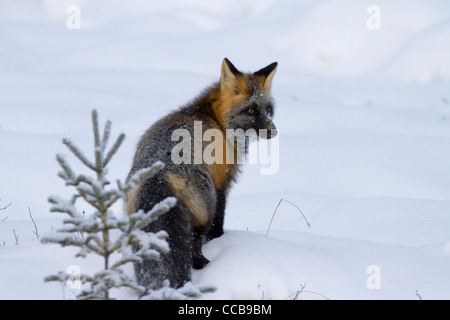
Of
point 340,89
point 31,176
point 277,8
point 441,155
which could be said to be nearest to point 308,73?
point 340,89

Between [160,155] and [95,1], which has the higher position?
[95,1]

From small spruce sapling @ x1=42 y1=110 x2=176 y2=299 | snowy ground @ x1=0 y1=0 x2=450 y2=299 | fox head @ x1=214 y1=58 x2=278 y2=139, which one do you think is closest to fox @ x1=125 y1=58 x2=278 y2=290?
fox head @ x1=214 y1=58 x2=278 y2=139

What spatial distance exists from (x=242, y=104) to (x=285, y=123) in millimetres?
7188

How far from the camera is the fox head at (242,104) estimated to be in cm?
583

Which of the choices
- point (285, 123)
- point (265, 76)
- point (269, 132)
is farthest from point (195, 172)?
point (285, 123)

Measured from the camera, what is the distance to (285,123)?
42.6ft

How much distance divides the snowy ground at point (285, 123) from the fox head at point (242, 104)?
43.6 inches

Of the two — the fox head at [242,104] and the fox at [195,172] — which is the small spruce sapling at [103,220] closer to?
the fox at [195,172]

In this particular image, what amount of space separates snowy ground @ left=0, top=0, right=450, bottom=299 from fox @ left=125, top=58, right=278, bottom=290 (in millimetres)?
299

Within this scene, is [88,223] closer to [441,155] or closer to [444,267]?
[444,267]

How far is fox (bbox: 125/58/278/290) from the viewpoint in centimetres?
394

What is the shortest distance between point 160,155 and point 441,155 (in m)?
7.70

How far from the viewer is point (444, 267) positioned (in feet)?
15.6

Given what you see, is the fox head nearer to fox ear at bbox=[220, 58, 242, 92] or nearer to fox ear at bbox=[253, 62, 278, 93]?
fox ear at bbox=[220, 58, 242, 92]
